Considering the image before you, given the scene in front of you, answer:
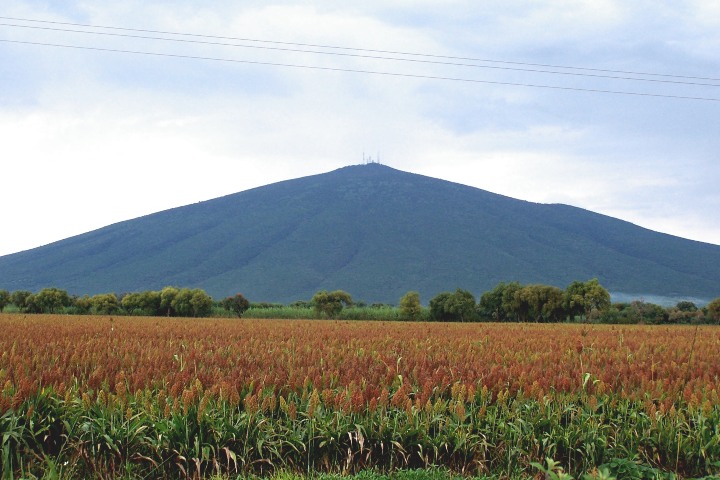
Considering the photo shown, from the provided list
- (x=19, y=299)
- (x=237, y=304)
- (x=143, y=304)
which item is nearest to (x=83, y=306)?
(x=143, y=304)

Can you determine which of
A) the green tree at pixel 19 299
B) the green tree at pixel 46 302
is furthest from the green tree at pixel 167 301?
the green tree at pixel 19 299

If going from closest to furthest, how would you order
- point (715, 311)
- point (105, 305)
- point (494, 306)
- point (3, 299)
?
point (715, 311) → point (494, 306) → point (105, 305) → point (3, 299)

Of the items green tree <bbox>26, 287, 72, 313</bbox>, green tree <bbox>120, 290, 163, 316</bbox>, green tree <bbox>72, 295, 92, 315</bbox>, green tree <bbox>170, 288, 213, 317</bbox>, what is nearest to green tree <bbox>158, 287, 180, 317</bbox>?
green tree <bbox>170, 288, 213, 317</bbox>

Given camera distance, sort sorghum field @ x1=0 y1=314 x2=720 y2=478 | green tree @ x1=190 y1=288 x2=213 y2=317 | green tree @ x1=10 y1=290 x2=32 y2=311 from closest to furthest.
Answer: sorghum field @ x1=0 y1=314 x2=720 y2=478 < green tree @ x1=190 y1=288 x2=213 y2=317 < green tree @ x1=10 y1=290 x2=32 y2=311

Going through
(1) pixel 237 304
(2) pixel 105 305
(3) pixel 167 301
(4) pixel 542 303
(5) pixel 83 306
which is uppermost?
(4) pixel 542 303

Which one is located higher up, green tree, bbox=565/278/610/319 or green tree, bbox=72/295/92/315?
green tree, bbox=565/278/610/319

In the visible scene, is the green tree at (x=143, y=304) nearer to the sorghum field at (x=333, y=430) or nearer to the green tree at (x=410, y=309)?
the green tree at (x=410, y=309)

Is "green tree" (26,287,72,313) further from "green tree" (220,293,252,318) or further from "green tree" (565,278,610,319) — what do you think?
"green tree" (565,278,610,319)

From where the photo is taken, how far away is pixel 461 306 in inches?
2494

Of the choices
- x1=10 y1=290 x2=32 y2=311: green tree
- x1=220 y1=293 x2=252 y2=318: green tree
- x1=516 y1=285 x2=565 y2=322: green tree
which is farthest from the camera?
x1=10 y1=290 x2=32 y2=311: green tree

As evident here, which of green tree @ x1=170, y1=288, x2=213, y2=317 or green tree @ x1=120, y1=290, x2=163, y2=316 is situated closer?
green tree @ x1=170, y1=288, x2=213, y2=317

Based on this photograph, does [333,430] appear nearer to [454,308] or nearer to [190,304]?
[454,308]

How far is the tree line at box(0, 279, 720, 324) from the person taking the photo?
57938 mm

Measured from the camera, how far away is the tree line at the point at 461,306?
57.9 metres
